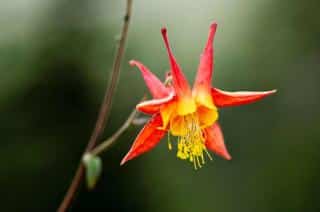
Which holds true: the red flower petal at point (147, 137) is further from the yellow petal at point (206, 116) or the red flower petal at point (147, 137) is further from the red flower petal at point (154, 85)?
Result: the yellow petal at point (206, 116)

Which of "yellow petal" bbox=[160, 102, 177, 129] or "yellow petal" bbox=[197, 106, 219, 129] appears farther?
"yellow petal" bbox=[197, 106, 219, 129]

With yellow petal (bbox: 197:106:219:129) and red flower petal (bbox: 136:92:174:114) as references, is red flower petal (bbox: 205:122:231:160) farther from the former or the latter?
red flower petal (bbox: 136:92:174:114)

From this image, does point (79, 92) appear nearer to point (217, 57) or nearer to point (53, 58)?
point (53, 58)

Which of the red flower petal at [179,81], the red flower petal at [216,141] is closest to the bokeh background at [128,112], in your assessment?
the red flower petal at [216,141]

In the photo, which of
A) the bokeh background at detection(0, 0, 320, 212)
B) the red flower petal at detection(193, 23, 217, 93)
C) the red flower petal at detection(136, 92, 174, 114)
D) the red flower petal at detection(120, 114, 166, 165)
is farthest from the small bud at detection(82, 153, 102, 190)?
the bokeh background at detection(0, 0, 320, 212)

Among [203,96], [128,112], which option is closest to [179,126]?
[203,96]

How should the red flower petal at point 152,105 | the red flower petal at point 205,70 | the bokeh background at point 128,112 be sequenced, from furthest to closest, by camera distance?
the bokeh background at point 128,112
the red flower petal at point 205,70
the red flower petal at point 152,105

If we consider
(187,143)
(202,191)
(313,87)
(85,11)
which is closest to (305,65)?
(313,87)
